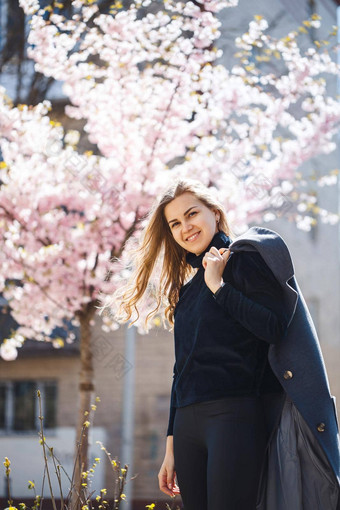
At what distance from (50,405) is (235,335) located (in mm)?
7380

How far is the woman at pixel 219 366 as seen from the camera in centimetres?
185

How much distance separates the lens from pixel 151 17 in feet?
16.7

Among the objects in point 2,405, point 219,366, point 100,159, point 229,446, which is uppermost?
point 100,159

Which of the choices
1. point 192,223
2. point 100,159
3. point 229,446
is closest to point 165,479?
point 229,446

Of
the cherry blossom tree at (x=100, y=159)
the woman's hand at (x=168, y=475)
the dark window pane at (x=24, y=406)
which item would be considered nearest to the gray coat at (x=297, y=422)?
the woman's hand at (x=168, y=475)

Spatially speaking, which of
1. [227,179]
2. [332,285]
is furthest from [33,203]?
[332,285]

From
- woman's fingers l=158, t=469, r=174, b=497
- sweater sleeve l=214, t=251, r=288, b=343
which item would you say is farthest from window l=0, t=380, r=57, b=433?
sweater sleeve l=214, t=251, r=288, b=343

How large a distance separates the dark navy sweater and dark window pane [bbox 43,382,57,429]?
7.12m

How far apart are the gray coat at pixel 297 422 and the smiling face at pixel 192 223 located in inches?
9.6

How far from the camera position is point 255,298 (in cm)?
192

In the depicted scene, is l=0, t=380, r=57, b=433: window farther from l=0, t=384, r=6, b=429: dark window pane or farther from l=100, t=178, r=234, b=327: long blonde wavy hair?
l=100, t=178, r=234, b=327: long blonde wavy hair

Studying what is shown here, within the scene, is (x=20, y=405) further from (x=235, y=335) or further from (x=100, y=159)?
(x=235, y=335)

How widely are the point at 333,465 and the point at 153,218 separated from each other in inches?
40.2

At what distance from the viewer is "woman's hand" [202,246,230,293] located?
1.96m
